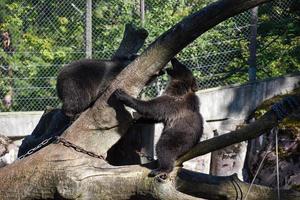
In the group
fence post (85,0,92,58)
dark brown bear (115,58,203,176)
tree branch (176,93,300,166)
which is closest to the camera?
tree branch (176,93,300,166)

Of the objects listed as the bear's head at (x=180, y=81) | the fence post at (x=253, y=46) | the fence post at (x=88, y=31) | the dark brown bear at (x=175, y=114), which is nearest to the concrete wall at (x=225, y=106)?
the fence post at (x=253, y=46)

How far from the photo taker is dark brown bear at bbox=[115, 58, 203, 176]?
246 inches

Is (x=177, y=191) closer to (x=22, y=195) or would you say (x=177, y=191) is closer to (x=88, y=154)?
(x=88, y=154)

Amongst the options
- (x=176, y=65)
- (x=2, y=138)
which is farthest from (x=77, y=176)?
(x=2, y=138)

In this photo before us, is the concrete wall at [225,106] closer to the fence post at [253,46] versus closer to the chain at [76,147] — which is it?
the fence post at [253,46]

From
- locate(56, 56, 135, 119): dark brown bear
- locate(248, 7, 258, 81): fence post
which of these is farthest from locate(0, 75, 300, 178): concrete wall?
locate(56, 56, 135, 119): dark brown bear

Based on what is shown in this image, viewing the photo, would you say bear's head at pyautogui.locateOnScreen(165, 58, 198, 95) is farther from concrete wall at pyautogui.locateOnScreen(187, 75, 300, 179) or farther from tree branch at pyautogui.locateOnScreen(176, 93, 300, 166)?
concrete wall at pyautogui.locateOnScreen(187, 75, 300, 179)

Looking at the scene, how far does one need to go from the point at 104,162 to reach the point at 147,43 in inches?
215

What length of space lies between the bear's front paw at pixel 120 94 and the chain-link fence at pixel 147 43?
4.66 meters

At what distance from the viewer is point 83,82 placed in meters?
8.27

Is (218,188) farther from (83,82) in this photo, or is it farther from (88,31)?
(88,31)

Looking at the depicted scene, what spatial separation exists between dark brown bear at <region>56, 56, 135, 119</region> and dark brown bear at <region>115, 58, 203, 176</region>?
1.05 meters

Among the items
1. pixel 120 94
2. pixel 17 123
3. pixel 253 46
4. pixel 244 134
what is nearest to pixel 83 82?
pixel 120 94

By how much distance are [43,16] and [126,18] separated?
150 centimetres
